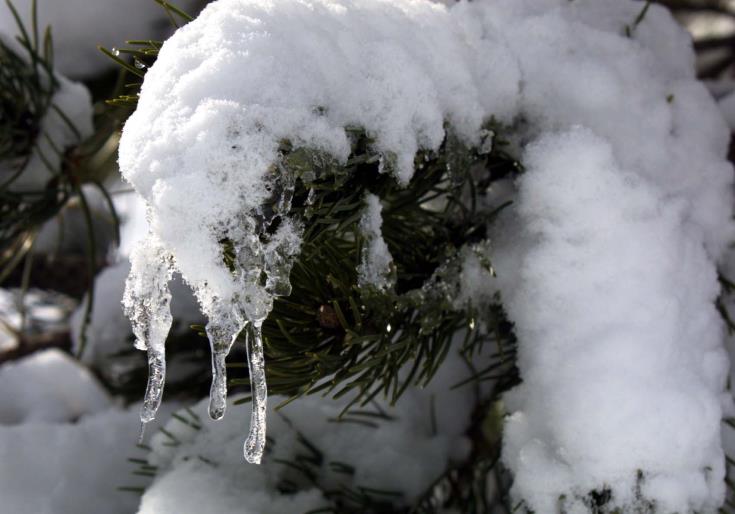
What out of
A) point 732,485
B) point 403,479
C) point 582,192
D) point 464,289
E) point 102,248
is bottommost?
point 102,248

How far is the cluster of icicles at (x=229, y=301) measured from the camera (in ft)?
1.75

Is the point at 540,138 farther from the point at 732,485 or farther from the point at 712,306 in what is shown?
the point at 732,485

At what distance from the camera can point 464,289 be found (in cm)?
77

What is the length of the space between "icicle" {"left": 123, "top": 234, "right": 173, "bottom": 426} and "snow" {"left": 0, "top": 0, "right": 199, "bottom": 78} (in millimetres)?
852

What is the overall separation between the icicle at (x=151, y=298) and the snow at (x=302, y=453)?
1.01 feet

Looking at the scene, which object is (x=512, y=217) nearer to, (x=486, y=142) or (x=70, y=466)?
(x=486, y=142)

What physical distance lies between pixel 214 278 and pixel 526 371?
381mm

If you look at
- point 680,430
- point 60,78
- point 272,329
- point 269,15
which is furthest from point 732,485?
point 60,78

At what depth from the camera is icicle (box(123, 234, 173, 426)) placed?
55cm

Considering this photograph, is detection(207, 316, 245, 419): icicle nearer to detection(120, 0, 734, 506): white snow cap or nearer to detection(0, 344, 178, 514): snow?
detection(120, 0, 734, 506): white snow cap

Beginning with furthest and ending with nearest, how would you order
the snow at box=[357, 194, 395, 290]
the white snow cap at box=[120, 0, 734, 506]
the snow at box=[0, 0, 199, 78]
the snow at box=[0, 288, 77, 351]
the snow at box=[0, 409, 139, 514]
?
the snow at box=[0, 288, 77, 351] → the snow at box=[0, 0, 199, 78] → the snow at box=[0, 409, 139, 514] → the snow at box=[357, 194, 395, 290] → the white snow cap at box=[120, 0, 734, 506]

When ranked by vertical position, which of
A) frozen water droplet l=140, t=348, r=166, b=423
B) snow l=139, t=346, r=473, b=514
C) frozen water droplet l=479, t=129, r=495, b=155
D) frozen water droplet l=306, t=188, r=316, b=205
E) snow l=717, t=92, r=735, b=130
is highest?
snow l=717, t=92, r=735, b=130

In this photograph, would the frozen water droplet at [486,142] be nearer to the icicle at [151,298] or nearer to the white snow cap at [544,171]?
the white snow cap at [544,171]

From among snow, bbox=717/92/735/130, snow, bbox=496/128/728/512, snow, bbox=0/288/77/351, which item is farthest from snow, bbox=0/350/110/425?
snow, bbox=717/92/735/130
